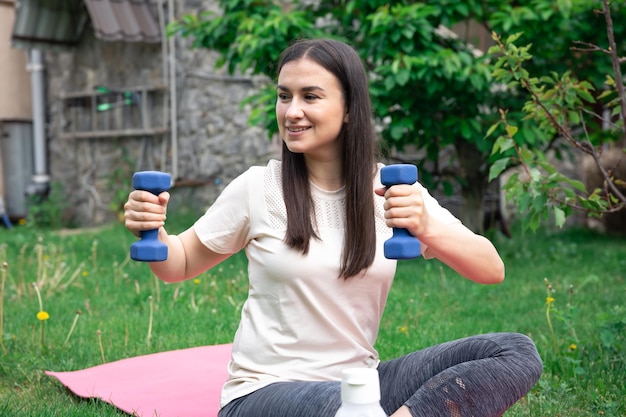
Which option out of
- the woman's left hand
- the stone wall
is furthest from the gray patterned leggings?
the stone wall

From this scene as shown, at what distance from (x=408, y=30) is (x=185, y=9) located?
4189 mm

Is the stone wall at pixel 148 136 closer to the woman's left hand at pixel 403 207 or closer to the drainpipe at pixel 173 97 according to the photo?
the drainpipe at pixel 173 97

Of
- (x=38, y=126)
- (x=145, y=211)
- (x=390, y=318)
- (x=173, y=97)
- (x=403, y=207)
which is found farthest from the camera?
(x=38, y=126)

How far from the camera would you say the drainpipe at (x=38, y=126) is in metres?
10.3

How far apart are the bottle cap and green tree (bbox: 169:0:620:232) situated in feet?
12.2

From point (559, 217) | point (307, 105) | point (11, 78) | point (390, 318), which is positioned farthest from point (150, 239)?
point (11, 78)

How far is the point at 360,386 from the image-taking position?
1.65 metres

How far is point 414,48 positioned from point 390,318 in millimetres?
2125

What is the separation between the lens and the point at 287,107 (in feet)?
7.43

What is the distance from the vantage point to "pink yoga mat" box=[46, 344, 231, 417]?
2.82m

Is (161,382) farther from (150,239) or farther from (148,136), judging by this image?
(148,136)

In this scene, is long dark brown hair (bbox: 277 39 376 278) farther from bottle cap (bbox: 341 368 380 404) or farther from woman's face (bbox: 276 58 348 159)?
bottle cap (bbox: 341 368 380 404)

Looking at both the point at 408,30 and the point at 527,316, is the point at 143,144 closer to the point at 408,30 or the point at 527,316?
the point at 408,30

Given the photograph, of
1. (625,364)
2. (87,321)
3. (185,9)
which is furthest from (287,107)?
(185,9)
